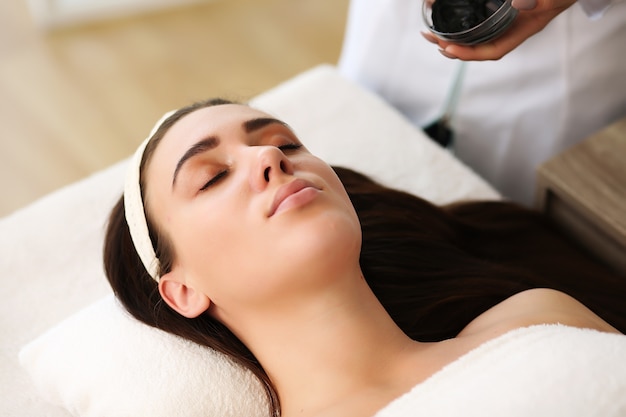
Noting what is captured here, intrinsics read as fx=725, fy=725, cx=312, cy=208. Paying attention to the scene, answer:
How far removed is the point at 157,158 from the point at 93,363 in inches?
15.0

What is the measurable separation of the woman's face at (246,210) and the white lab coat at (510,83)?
0.73 meters

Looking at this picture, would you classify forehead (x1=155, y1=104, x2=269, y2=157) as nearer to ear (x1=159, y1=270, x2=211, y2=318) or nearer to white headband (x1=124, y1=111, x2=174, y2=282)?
white headband (x1=124, y1=111, x2=174, y2=282)

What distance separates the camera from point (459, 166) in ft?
5.74

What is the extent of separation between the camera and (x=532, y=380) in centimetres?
104

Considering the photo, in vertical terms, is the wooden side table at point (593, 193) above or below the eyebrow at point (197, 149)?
below

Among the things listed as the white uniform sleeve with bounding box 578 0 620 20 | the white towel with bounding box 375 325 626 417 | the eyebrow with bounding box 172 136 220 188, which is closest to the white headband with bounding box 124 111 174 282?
the eyebrow with bounding box 172 136 220 188

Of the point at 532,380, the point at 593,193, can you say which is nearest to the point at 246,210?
the point at 532,380

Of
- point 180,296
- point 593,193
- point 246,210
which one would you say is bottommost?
point 180,296

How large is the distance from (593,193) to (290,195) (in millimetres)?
712

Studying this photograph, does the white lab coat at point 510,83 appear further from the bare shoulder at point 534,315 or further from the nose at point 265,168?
the nose at point 265,168

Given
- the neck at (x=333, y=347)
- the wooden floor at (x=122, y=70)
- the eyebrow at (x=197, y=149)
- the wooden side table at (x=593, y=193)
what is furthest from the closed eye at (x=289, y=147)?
the wooden floor at (x=122, y=70)

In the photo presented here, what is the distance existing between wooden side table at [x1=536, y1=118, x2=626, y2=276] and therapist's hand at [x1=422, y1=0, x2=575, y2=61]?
0.32 meters

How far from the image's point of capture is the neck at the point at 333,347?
1.16 metres

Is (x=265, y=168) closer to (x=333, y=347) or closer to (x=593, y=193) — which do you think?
(x=333, y=347)
